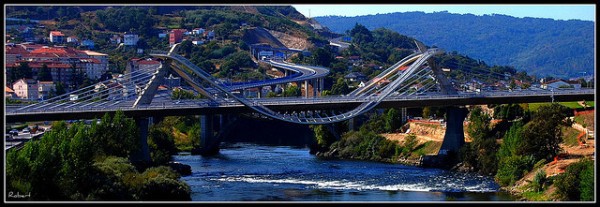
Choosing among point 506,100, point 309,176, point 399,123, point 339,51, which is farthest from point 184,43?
point 309,176

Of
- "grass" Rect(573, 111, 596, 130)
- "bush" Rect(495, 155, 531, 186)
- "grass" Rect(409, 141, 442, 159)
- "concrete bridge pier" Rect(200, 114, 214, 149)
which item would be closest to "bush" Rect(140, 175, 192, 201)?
"bush" Rect(495, 155, 531, 186)

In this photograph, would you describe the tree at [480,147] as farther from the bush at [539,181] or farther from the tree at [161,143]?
the tree at [161,143]

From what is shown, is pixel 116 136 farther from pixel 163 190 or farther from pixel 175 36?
pixel 175 36

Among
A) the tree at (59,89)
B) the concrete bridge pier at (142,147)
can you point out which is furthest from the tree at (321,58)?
the concrete bridge pier at (142,147)

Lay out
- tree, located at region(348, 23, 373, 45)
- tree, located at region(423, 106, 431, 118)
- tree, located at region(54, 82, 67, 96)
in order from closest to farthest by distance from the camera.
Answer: tree, located at region(423, 106, 431, 118) → tree, located at region(54, 82, 67, 96) → tree, located at region(348, 23, 373, 45)

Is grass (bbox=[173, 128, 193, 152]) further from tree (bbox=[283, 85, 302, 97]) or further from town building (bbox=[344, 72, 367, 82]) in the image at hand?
town building (bbox=[344, 72, 367, 82])

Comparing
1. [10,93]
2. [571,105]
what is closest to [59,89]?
[10,93]
